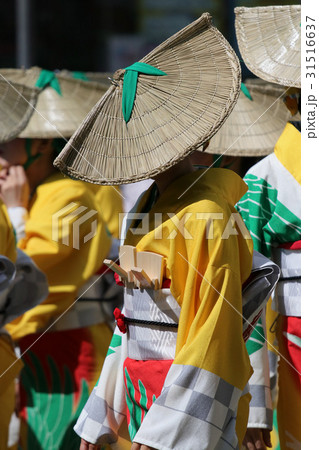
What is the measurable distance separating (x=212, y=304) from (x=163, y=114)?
0.41m

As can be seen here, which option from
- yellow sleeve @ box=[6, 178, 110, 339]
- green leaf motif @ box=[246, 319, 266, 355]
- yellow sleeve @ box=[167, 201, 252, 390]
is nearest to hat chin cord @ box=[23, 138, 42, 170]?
yellow sleeve @ box=[6, 178, 110, 339]

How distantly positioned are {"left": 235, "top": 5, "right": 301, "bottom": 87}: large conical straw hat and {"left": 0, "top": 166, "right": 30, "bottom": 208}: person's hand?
1.16 meters

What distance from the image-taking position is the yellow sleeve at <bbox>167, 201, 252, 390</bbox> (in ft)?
5.25

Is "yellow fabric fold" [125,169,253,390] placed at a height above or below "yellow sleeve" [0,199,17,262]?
above

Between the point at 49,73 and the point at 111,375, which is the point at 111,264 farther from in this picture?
the point at 49,73

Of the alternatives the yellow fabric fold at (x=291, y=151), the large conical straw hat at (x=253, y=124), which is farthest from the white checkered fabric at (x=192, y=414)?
the large conical straw hat at (x=253, y=124)

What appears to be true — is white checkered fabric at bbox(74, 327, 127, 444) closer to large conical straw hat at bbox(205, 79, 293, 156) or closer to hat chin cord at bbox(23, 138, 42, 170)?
large conical straw hat at bbox(205, 79, 293, 156)

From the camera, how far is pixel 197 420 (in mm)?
1584

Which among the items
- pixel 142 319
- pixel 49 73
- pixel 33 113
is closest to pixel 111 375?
pixel 142 319

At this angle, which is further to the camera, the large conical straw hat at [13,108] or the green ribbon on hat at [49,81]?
the green ribbon on hat at [49,81]

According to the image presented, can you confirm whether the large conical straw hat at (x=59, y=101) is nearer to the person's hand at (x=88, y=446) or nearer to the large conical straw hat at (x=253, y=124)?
the large conical straw hat at (x=253, y=124)

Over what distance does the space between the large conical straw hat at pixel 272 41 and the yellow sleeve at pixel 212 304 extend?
733 millimetres

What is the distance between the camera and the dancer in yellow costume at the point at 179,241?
1.60m
